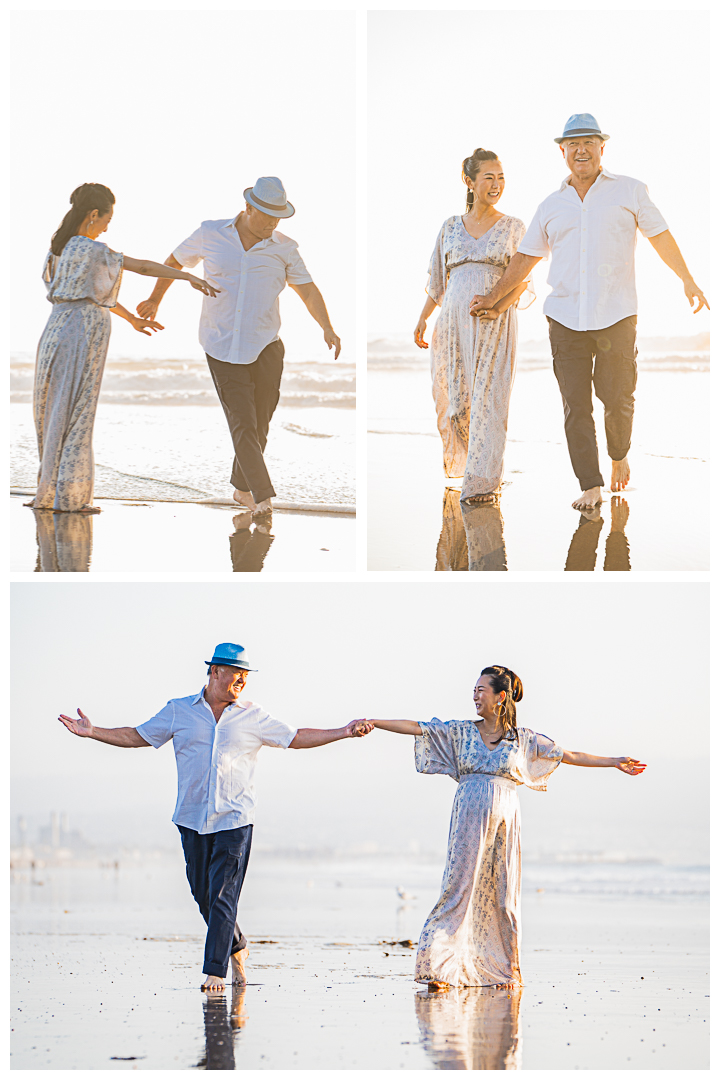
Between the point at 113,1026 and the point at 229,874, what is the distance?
3.42ft

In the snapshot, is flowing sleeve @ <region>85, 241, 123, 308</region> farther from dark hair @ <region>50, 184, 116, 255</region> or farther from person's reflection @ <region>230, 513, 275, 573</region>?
person's reflection @ <region>230, 513, 275, 573</region>

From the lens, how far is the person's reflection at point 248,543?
23.1ft

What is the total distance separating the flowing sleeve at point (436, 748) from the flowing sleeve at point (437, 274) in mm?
3299

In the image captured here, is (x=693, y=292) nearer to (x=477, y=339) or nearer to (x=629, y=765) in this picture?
(x=477, y=339)

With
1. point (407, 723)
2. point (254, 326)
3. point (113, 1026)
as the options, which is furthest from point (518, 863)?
point (254, 326)

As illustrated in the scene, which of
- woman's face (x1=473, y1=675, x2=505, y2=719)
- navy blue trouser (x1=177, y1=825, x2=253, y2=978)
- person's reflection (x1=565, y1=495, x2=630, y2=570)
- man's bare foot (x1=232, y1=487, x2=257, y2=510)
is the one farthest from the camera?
man's bare foot (x1=232, y1=487, x2=257, y2=510)

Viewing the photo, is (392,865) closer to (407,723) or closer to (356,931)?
(356,931)

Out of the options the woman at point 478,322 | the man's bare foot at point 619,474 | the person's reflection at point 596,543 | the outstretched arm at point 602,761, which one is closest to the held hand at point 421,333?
the woman at point 478,322

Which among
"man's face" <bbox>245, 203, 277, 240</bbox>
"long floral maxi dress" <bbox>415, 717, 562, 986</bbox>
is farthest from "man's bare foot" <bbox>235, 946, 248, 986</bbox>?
"man's face" <bbox>245, 203, 277, 240</bbox>

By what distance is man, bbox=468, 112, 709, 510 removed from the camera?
6902 mm

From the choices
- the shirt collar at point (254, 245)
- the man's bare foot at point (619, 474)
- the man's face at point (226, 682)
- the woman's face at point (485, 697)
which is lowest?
the woman's face at point (485, 697)

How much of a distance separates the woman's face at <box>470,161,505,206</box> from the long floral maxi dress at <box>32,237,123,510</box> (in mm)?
2432

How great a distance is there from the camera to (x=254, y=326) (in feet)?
24.7

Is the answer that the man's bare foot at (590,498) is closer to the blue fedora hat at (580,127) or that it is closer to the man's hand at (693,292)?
the man's hand at (693,292)
